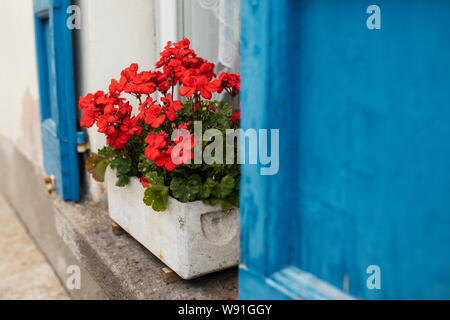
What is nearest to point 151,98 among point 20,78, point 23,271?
point 23,271

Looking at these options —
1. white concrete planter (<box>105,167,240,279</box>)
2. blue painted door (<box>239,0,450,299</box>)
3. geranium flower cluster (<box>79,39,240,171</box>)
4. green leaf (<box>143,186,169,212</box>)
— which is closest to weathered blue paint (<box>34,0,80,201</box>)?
geranium flower cluster (<box>79,39,240,171</box>)

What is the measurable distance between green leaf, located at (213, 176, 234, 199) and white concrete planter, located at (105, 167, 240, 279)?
2.6 inches

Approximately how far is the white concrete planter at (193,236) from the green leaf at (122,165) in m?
0.13

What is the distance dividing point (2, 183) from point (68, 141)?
313 centimetres

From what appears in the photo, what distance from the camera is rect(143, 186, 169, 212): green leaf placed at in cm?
153

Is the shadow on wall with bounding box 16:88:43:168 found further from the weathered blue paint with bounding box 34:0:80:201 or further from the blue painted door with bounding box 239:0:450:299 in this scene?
the blue painted door with bounding box 239:0:450:299

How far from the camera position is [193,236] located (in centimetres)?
149

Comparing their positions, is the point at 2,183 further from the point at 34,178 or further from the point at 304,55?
the point at 304,55

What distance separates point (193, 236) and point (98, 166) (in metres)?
0.71

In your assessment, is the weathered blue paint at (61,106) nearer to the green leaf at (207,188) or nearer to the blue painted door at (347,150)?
the green leaf at (207,188)

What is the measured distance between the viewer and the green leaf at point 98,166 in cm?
200

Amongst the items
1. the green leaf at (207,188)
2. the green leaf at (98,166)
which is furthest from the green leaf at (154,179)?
the green leaf at (98,166)

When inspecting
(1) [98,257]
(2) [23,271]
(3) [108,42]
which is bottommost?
(2) [23,271]

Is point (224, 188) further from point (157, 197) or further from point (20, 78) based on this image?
point (20, 78)
